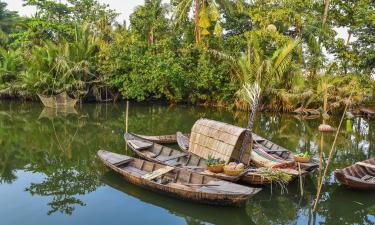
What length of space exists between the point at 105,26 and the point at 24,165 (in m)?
19.6

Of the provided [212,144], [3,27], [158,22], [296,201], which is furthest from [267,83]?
[3,27]

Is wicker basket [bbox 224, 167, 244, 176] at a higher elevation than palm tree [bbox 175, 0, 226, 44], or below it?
below

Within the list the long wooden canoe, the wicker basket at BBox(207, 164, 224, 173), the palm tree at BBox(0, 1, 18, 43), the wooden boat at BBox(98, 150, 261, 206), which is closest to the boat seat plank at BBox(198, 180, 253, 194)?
the wooden boat at BBox(98, 150, 261, 206)

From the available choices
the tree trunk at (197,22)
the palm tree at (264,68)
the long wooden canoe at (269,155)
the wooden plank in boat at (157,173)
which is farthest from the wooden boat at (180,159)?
the tree trunk at (197,22)

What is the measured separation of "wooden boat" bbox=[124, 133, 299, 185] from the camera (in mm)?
8375

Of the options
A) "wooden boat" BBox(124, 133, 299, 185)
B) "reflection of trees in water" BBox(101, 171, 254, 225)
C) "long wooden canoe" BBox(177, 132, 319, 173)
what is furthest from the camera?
"long wooden canoe" BBox(177, 132, 319, 173)

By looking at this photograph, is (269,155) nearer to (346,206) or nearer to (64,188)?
(346,206)

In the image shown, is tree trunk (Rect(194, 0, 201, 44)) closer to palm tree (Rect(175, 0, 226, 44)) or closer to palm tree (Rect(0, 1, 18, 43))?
palm tree (Rect(175, 0, 226, 44))

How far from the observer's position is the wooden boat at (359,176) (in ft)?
27.0

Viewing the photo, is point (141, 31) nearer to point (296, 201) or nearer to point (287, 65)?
point (287, 65)

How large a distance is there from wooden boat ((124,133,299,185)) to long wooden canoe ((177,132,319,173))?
721mm

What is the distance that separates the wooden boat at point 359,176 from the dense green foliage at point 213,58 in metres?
11.1

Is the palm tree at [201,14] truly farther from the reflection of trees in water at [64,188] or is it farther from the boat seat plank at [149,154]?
the reflection of trees in water at [64,188]

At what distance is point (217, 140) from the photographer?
9750 mm
